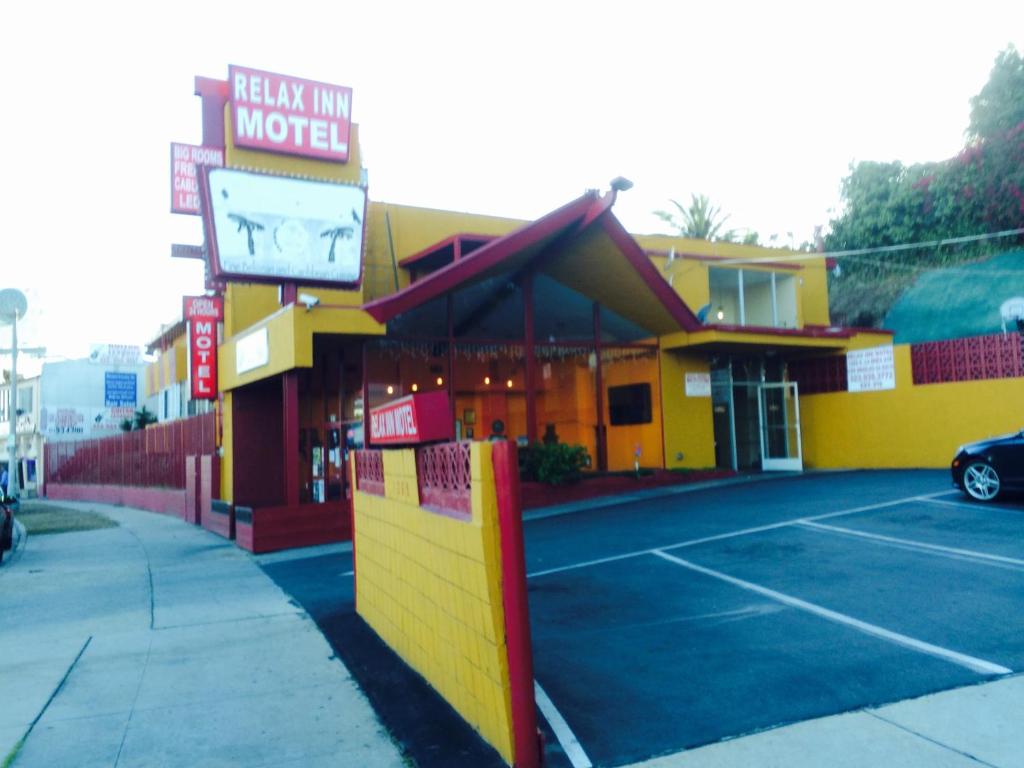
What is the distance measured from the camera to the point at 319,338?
607 inches

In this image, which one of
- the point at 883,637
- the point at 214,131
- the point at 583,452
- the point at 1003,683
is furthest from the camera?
the point at 214,131

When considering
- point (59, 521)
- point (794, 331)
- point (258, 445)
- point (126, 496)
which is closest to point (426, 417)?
point (258, 445)

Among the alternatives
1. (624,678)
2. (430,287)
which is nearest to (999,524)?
(624,678)

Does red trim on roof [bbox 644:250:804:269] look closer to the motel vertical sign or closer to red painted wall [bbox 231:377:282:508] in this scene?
red painted wall [bbox 231:377:282:508]

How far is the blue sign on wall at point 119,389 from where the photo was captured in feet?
166

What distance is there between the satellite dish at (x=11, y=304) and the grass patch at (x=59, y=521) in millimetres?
5559

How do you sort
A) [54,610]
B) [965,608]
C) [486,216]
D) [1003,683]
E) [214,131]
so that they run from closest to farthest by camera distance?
[1003,683], [965,608], [54,610], [214,131], [486,216]

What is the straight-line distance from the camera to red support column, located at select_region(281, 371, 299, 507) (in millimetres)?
14984

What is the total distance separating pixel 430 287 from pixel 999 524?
9.64 m

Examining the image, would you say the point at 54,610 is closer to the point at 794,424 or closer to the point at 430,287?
the point at 430,287

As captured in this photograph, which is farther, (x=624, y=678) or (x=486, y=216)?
(x=486, y=216)

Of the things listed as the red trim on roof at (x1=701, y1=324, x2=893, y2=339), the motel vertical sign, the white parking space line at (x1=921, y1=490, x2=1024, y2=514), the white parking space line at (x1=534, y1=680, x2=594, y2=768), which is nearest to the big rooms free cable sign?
the motel vertical sign

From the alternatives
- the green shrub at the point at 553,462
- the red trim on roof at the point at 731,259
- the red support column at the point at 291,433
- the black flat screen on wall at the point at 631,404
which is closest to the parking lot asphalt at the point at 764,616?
the green shrub at the point at 553,462

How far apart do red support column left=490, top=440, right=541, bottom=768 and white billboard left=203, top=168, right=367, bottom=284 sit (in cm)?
1104
